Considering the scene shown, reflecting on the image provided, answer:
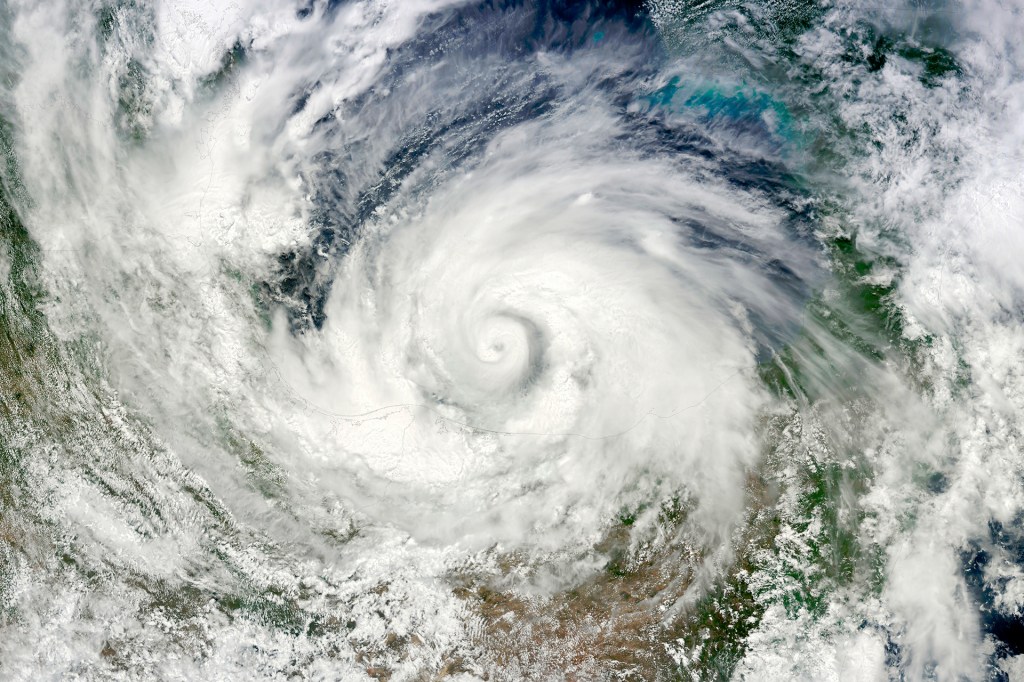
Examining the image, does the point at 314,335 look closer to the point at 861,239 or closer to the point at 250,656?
the point at 250,656

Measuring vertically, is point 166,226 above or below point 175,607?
above

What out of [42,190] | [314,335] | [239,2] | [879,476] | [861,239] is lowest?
[879,476]

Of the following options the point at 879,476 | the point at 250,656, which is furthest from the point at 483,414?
the point at 879,476

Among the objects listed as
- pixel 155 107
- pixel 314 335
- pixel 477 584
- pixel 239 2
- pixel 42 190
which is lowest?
pixel 477 584

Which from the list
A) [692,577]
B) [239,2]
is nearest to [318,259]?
[239,2]

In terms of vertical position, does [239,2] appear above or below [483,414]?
above

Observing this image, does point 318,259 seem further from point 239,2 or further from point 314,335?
point 239,2
